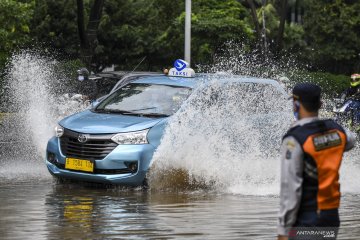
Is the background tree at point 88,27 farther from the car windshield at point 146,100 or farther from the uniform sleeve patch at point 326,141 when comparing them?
the uniform sleeve patch at point 326,141

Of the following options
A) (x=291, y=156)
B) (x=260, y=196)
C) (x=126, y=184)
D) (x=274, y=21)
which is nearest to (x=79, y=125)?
(x=126, y=184)

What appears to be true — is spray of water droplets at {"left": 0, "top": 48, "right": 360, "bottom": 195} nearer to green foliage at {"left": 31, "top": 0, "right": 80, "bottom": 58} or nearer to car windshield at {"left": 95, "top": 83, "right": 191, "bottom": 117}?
car windshield at {"left": 95, "top": 83, "right": 191, "bottom": 117}

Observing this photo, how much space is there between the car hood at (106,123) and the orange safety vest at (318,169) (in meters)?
6.55

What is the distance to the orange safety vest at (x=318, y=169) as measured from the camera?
18.8 feet

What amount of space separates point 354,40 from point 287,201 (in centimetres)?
4343

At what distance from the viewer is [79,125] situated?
496 inches

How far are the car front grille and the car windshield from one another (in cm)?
83

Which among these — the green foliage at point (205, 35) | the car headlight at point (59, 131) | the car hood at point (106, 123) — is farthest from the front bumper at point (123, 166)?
the green foliage at point (205, 35)

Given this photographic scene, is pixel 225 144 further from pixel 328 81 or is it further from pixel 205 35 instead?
pixel 205 35

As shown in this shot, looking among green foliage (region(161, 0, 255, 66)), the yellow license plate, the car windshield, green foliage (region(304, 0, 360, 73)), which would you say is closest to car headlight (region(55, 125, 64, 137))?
the yellow license plate

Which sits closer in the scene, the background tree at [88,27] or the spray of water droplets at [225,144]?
the spray of water droplets at [225,144]

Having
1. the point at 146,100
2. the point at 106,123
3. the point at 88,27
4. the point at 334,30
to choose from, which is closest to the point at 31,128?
the point at 146,100

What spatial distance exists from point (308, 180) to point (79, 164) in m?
6.85

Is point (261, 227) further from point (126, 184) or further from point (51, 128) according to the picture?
point (51, 128)
